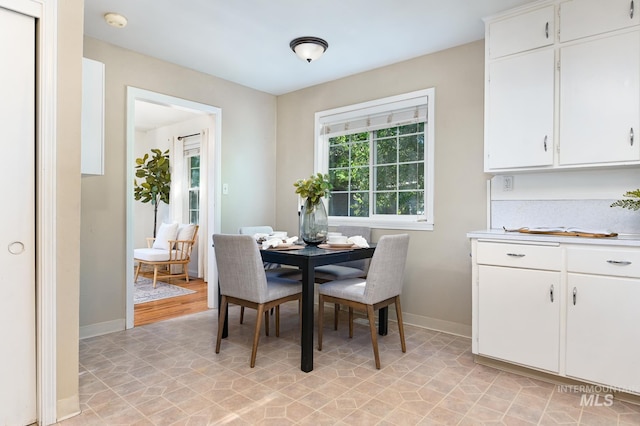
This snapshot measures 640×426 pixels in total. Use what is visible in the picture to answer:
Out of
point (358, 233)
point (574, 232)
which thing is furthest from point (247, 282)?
point (574, 232)

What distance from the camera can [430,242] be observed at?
3336 mm

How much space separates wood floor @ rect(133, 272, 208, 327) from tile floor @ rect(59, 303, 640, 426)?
22.6 inches

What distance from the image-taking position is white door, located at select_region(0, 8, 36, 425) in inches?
66.8

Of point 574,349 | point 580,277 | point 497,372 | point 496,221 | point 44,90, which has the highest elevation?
point 44,90

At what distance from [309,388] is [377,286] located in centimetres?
77

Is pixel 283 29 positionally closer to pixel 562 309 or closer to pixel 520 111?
pixel 520 111

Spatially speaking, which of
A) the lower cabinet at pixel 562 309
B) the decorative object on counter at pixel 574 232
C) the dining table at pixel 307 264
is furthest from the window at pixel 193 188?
the decorative object on counter at pixel 574 232

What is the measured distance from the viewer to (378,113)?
3.71m

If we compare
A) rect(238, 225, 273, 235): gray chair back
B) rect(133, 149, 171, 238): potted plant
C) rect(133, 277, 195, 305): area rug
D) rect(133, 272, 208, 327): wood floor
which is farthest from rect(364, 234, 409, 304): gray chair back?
rect(133, 149, 171, 238): potted plant

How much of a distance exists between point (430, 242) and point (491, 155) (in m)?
0.99

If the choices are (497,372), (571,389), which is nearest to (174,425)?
(497,372)

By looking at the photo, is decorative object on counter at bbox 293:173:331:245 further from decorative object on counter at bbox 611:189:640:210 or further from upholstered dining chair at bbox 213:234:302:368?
decorative object on counter at bbox 611:189:640:210

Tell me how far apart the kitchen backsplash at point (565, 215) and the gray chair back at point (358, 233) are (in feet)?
3.70

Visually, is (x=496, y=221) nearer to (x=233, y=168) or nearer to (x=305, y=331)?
(x=305, y=331)
